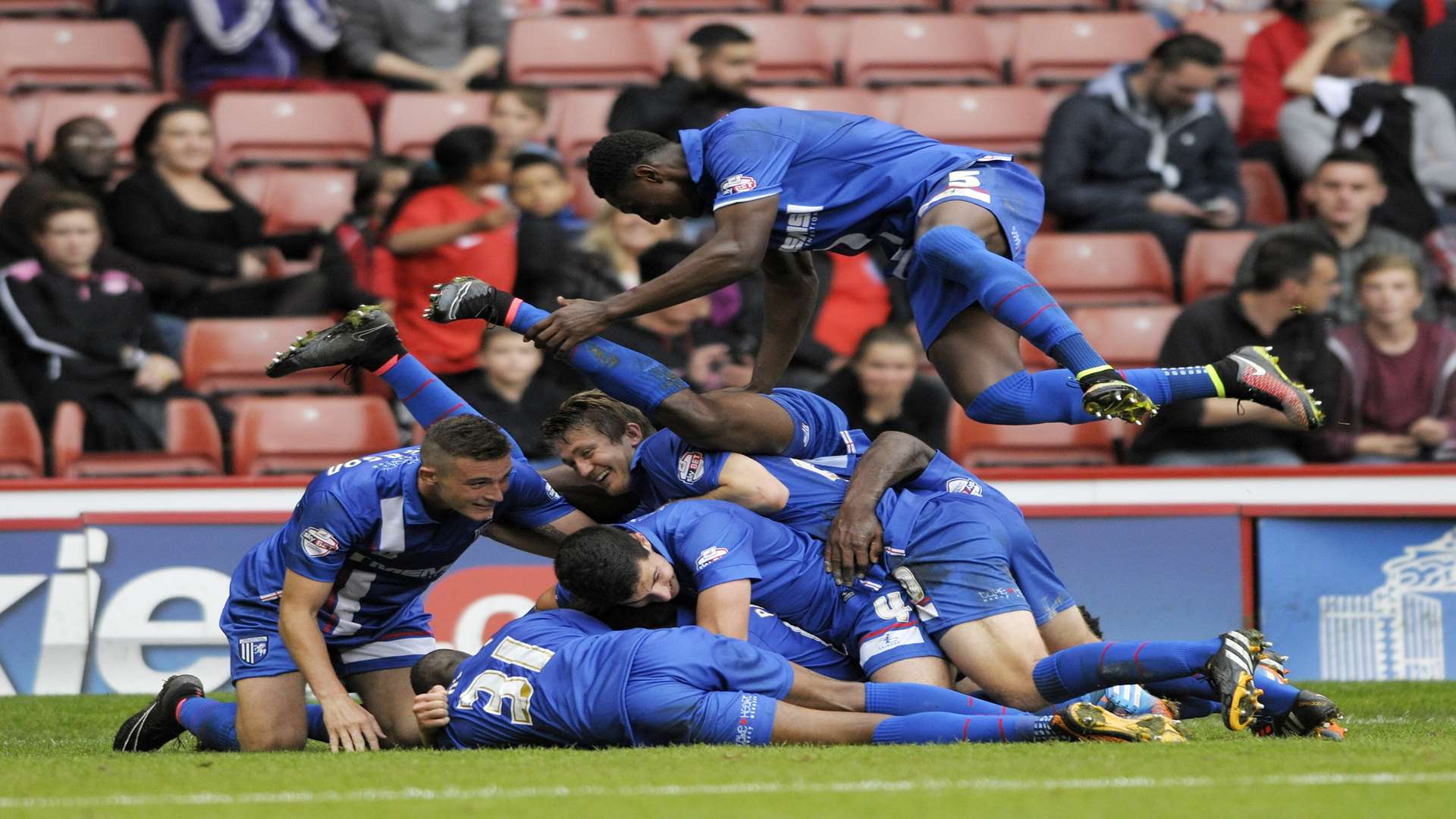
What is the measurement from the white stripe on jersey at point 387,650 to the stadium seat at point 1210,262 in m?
4.97

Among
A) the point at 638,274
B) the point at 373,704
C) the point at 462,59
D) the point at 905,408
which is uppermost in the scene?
the point at 462,59

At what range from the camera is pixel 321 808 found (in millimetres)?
4414

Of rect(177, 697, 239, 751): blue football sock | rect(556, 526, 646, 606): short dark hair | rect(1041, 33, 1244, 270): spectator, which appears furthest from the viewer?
rect(1041, 33, 1244, 270): spectator

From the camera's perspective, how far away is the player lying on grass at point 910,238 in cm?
598

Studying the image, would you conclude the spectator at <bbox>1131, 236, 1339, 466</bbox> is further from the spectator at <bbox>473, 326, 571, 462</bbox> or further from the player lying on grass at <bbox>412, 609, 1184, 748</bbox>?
the player lying on grass at <bbox>412, 609, 1184, 748</bbox>

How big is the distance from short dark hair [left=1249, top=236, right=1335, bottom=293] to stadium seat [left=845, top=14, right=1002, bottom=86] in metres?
3.28

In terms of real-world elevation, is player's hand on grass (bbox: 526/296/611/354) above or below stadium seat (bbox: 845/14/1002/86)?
below

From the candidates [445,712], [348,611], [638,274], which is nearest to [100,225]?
[638,274]

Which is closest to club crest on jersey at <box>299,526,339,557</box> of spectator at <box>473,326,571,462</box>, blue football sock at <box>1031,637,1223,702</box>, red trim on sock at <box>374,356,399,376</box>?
red trim on sock at <box>374,356,399,376</box>

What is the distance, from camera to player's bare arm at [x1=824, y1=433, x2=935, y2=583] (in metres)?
6.03

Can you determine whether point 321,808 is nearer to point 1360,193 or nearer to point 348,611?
point 348,611

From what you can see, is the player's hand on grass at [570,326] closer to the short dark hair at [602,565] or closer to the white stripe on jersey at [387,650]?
the short dark hair at [602,565]

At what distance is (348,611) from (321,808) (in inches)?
75.9

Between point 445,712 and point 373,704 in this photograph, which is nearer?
point 445,712
